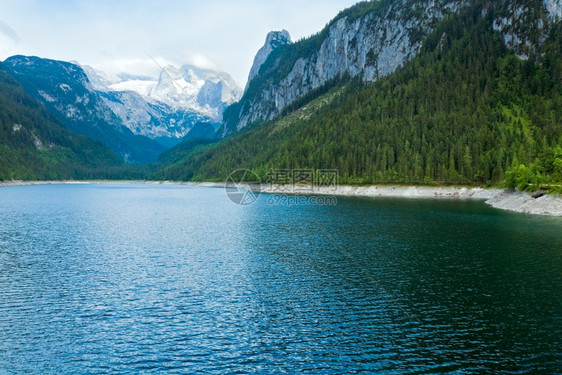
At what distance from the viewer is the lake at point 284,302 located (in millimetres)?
24156

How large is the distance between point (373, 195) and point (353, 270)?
126m

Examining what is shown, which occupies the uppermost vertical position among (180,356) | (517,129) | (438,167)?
(517,129)

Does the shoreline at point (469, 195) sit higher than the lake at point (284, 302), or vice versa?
the shoreline at point (469, 195)

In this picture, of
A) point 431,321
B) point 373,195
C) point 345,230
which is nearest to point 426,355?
point 431,321

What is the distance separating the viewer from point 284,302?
34.8 metres

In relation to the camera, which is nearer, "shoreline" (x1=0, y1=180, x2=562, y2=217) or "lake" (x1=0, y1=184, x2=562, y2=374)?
"lake" (x1=0, y1=184, x2=562, y2=374)

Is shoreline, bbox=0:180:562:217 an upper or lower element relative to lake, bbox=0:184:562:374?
upper

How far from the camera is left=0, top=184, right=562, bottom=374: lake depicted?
24156mm

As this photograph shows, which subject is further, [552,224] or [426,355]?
[552,224]

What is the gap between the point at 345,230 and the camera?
242ft

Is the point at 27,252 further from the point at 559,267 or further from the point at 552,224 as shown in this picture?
the point at 552,224

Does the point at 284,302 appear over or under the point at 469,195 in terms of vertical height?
under

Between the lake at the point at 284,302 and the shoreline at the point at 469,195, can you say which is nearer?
the lake at the point at 284,302

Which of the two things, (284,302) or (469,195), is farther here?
(469,195)
